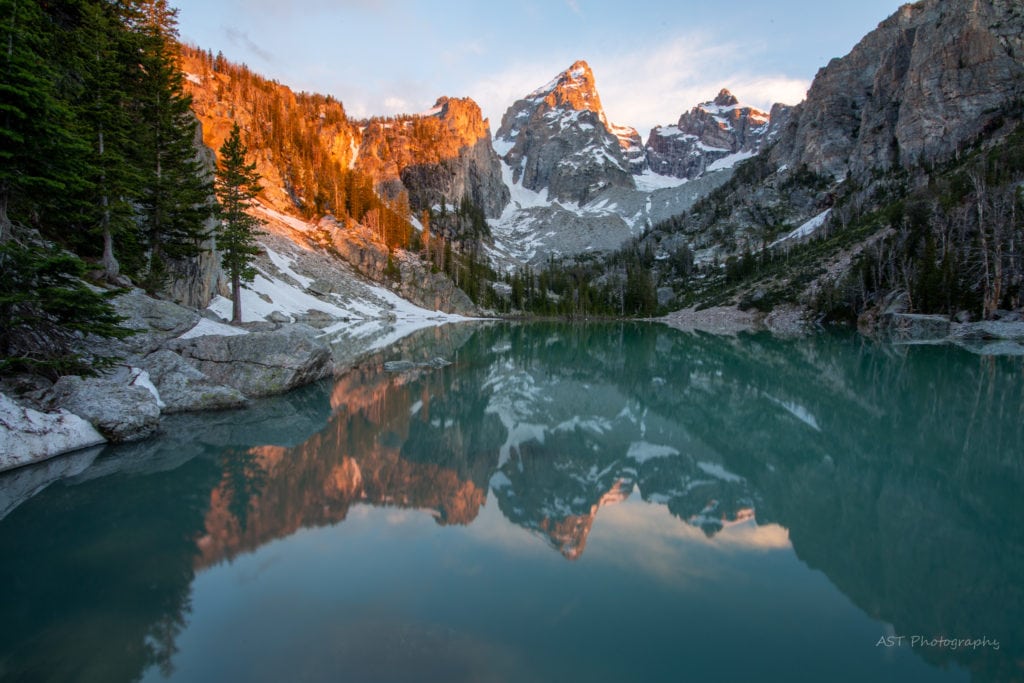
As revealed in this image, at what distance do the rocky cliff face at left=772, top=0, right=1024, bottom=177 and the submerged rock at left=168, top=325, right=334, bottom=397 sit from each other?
402 feet

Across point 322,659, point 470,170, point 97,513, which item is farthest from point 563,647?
point 470,170

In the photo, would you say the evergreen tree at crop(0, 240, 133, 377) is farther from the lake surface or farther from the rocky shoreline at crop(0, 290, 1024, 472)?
the lake surface

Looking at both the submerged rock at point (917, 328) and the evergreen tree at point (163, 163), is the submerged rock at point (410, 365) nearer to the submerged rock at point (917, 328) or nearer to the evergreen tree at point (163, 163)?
the evergreen tree at point (163, 163)

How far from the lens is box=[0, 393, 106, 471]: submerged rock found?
9289 millimetres

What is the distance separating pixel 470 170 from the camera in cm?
18925

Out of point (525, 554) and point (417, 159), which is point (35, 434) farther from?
point (417, 159)

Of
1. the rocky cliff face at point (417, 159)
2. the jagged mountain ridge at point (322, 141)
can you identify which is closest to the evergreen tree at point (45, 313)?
the jagged mountain ridge at point (322, 141)

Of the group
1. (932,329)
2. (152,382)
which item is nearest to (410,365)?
(152,382)

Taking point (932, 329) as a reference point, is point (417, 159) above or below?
above

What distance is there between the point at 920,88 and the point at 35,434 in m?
145

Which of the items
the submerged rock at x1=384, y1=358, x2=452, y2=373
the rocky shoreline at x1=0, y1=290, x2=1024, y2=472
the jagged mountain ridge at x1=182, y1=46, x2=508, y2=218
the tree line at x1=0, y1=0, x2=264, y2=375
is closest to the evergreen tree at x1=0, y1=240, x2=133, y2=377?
the tree line at x1=0, y1=0, x2=264, y2=375

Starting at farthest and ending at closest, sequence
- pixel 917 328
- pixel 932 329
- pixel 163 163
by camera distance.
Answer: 1. pixel 917 328
2. pixel 932 329
3. pixel 163 163

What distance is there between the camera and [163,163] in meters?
23.0

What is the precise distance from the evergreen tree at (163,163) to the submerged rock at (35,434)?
41.4ft
